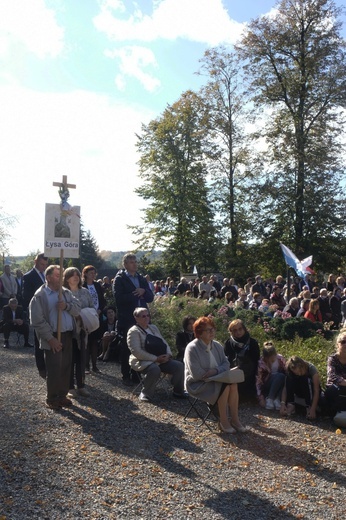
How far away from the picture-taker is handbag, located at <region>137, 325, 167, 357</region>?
28.6ft

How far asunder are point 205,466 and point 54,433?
1.85 meters

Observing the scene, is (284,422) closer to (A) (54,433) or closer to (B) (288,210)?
(A) (54,433)

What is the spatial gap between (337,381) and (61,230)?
4242mm

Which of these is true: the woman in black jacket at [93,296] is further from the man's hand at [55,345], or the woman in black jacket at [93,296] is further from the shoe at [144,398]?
the man's hand at [55,345]

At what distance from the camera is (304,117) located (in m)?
30.0

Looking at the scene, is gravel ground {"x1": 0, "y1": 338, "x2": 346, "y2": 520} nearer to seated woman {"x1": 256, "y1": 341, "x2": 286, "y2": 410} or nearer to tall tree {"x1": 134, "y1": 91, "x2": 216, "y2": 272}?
seated woman {"x1": 256, "y1": 341, "x2": 286, "y2": 410}

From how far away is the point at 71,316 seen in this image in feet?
26.1

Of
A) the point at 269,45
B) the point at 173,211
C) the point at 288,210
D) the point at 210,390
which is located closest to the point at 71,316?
the point at 210,390

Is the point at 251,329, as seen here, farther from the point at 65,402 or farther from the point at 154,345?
the point at 65,402

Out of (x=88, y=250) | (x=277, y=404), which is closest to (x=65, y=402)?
(x=277, y=404)

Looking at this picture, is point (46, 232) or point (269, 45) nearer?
point (46, 232)

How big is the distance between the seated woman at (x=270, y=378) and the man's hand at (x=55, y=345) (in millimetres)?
2944

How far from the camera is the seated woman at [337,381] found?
763cm

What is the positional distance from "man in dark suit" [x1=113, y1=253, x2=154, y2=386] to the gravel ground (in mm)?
1346
